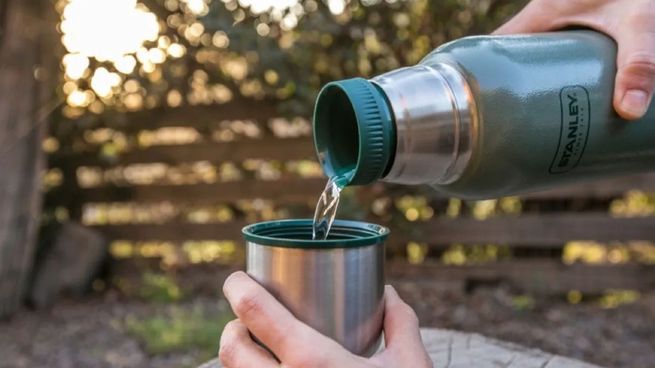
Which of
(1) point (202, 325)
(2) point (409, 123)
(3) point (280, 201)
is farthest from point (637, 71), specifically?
(3) point (280, 201)

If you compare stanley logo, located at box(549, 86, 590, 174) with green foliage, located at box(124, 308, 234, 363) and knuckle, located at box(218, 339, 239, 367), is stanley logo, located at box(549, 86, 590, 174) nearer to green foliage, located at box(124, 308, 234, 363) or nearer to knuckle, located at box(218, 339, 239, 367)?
knuckle, located at box(218, 339, 239, 367)

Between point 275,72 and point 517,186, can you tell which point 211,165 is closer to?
point 275,72

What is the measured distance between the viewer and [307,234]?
3.90 ft

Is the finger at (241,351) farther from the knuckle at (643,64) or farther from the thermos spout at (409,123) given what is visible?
the knuckle at (643,64)

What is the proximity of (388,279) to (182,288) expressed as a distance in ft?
3.41

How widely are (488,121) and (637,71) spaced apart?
10.1 inches

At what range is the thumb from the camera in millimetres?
1174

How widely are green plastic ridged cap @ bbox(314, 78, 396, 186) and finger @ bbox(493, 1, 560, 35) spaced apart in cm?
45

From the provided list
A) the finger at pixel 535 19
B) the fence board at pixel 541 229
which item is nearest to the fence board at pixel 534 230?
the fence board at pixel 541 229

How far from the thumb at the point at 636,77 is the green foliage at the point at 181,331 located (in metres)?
2.14

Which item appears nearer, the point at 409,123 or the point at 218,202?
the point at 409,123

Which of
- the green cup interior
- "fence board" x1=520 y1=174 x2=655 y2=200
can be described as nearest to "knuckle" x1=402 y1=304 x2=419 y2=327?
the green cup interior

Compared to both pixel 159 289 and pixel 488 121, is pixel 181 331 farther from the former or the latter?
pixel 488 121

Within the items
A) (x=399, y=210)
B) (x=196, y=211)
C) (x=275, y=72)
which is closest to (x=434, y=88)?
(x=275, y=72)
